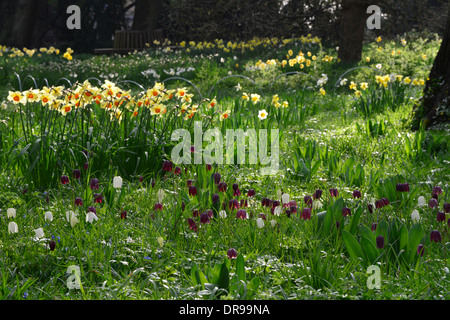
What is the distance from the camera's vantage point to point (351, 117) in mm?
5809

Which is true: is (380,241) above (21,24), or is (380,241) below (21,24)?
below

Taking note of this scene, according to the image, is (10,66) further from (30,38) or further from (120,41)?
(30,38)

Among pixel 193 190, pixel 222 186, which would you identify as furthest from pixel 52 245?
pixel 222 186

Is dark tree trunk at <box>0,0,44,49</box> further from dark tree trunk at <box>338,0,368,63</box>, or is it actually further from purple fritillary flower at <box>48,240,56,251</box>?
purple fritillary flower at <box>48,240,56,251</box>

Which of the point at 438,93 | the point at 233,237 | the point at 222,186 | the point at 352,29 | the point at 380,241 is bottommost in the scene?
the point at 233,237

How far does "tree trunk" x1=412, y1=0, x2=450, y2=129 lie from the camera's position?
4793 mm

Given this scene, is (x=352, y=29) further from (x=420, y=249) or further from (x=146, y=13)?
(x=146, y=13)

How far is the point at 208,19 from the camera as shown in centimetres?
1480

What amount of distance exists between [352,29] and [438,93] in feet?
15.3

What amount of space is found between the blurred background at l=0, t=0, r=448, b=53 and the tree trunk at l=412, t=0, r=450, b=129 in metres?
4.48

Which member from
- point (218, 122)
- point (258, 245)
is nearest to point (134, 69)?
point (218, 122)

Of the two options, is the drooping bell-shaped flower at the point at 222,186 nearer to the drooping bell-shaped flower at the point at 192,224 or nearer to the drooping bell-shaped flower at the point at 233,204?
the drooping bell-shaped flower at the point at 233,204

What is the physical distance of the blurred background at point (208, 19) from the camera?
11836mm

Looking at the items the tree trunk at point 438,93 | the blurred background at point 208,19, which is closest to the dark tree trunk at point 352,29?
the blurred background at point 208,19
